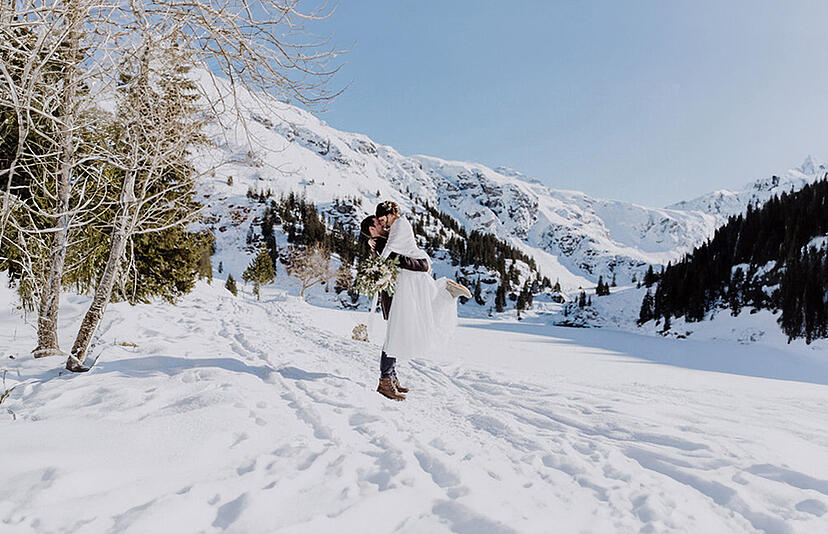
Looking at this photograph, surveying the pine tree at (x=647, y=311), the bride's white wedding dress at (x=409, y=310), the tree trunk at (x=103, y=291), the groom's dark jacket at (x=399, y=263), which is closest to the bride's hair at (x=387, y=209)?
the bride's white wedding dress at (x=409, y=310)

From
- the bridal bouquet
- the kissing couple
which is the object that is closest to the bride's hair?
the kissing couple

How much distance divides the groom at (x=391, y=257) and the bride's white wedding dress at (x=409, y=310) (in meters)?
0.09

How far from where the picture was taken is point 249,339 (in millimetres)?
8031

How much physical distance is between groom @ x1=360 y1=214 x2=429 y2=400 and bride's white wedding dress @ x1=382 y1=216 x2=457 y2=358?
0.31 ft

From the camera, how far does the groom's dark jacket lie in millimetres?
5189

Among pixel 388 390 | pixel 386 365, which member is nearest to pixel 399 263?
pixel 386 365

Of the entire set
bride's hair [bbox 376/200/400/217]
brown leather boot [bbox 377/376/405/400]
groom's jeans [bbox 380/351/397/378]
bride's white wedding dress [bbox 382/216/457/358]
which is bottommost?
brown leather boot [bbox 377/376/405/400]

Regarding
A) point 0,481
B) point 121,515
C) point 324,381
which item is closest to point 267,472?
point 121,515

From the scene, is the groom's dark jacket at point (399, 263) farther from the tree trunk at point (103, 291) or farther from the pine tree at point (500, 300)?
the pine tree at point (500, 300)

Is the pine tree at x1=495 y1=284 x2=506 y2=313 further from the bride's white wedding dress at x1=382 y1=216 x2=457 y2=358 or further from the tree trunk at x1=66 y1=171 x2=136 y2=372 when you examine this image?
the tree trunk at x1=66 y1=171 x2=136 y2=372

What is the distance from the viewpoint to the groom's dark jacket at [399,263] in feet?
17.0

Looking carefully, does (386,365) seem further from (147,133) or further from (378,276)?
(147,133)

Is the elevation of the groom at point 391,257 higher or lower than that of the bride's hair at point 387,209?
lower

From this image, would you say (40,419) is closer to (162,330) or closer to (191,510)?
(191,510)
